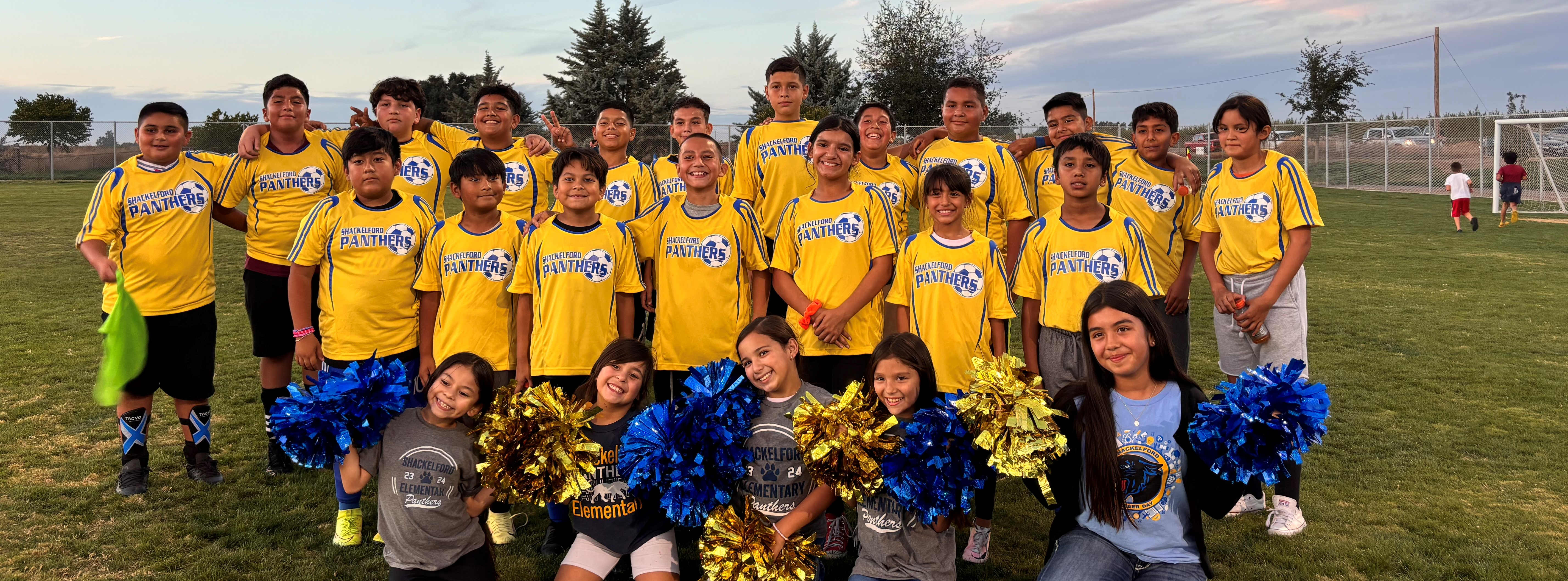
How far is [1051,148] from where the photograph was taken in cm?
524

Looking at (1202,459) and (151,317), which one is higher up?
(151,317)

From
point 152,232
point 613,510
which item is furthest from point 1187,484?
point 152,232

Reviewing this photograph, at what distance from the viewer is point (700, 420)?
3.17m

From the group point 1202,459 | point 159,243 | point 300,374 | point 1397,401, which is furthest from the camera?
point 300,374

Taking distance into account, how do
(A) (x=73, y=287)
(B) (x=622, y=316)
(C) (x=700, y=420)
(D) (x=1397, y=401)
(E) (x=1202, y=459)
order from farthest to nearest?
(A) (x=73, y=287)
(D) (x=1397, y=401)
(B) (x=622, y=316)
(C) (x=700, y=420)
(E) (x=1202, y=459)

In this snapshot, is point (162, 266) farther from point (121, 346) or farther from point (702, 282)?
point (702, 282)

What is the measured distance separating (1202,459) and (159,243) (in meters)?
4.69

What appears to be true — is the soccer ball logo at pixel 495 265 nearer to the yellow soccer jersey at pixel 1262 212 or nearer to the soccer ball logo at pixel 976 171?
the soccer ball logo at pixel 976 171

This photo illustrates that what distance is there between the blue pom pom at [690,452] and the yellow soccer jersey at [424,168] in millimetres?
2415

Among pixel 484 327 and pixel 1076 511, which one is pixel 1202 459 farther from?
pixel 484 327

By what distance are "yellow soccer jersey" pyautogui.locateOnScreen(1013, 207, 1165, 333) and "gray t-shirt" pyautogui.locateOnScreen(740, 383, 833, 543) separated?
48.7 inches

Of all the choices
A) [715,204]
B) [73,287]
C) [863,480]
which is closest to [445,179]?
[715,204]

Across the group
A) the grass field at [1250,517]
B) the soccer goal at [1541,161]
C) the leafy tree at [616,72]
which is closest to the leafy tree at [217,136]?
the leafy tree at [616,72]

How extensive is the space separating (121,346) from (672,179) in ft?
9.33
